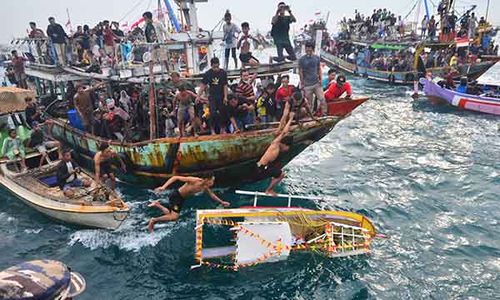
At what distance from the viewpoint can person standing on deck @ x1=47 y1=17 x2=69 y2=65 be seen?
16.2m

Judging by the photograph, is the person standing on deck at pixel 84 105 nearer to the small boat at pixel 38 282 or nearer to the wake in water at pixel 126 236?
the wake in water at pixel 126 236

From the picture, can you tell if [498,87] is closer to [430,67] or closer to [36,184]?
[430,67]

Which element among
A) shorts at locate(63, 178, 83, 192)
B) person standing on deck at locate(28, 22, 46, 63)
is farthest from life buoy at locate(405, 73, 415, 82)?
shorts at locate(63, 178, 83, 192)

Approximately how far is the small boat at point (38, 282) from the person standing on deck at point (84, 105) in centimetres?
1065

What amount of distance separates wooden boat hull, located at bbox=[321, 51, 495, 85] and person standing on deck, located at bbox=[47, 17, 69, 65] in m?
25.7

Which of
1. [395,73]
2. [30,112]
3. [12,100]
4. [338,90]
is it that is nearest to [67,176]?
[30,112]

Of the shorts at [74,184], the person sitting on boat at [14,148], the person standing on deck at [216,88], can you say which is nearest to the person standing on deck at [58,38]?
the person sitting on boat at [14,148]

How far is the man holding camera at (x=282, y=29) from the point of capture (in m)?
12.4

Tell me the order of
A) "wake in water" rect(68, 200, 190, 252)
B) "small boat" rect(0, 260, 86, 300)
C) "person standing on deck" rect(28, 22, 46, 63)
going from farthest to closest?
"person standing on deck" rect(28, 22, 46, 63)
"wake in water" rect(68, 200, 190, 252)
"small boat" rect(0, 260, 86, 300)

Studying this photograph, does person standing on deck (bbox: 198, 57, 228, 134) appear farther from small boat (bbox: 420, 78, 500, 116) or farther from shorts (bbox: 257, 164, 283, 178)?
small boat (bbox: 420, 78, 500, 116)

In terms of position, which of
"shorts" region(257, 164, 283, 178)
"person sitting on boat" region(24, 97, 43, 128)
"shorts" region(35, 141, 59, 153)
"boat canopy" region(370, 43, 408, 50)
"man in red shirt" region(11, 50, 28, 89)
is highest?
"boat canopy" region(370, 43, 408, 50)

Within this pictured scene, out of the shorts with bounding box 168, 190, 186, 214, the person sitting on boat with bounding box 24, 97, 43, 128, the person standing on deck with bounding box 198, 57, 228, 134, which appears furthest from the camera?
the person sitting on boat with bounding box 24, 97, 43, 128

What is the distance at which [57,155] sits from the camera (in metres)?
14.3

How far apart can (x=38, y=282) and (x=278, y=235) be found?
5811mm
